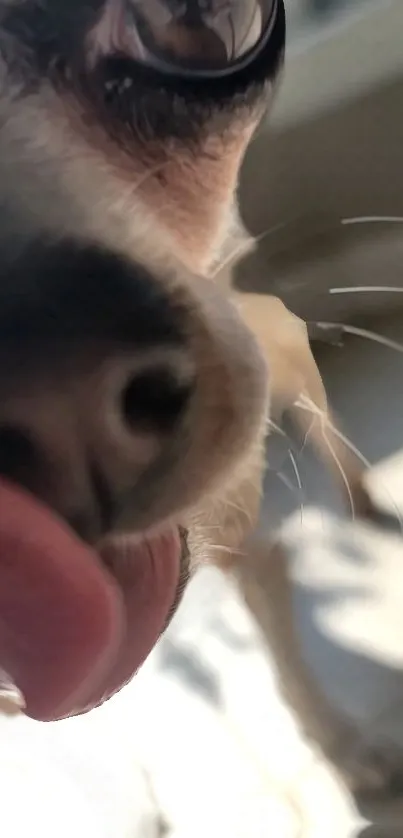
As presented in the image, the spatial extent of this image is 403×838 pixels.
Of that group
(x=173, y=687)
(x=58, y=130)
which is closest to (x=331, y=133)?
(x=58, y=130)

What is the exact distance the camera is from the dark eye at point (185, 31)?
0.42m

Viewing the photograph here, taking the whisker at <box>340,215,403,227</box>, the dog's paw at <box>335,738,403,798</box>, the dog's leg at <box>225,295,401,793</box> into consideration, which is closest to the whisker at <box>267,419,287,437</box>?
the dog's leg at <box>225,295,401,793</box>

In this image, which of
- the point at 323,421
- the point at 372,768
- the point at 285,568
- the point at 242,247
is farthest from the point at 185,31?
the point at 372,768

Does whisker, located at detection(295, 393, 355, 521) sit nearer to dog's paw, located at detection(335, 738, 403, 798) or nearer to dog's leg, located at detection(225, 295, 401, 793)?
dog's leg, located at detection(225, 295, 401, 793)

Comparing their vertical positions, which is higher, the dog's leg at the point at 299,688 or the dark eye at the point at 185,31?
the dark eye at the point at 185,31

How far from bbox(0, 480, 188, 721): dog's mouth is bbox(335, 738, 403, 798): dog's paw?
0.36m

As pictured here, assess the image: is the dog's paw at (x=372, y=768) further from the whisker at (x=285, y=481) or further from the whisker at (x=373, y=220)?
the whisker at (x=373, y=220)

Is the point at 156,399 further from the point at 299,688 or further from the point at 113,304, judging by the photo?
the point at 299,688

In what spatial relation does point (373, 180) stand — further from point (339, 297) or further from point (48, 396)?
point (48, 396)

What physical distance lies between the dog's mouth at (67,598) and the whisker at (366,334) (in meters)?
0.14

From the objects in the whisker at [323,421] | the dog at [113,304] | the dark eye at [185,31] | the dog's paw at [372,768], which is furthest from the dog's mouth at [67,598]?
the dog's paw at [372,768]

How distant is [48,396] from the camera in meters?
0.42

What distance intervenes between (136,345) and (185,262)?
0.19ft

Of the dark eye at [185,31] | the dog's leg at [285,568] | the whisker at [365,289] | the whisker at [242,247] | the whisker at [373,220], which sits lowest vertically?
the dog's leg at [285,568]
